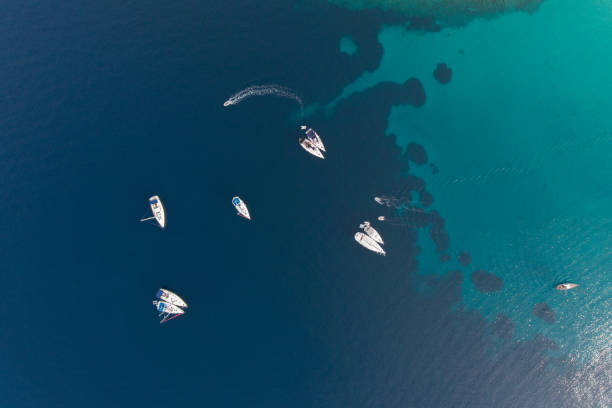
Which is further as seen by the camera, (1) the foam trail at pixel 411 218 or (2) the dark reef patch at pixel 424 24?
(2) the dark reef patch at pixel 424 24

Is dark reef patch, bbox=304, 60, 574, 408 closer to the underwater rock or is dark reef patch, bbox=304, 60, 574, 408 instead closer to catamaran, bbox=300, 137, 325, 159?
catamaran, bbox=300, 137, 325, 159

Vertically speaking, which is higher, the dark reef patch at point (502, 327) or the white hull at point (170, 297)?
the white hull at point (170, 297)

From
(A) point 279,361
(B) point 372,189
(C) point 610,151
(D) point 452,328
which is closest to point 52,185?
(A) point 279,361

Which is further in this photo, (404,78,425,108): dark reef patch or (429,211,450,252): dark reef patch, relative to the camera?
(404,78,425,108): dark reef patch

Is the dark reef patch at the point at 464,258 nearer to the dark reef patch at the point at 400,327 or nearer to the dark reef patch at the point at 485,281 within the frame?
the dark reef patch at the point at 400,327

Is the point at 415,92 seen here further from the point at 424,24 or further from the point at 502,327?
the point at 502,327

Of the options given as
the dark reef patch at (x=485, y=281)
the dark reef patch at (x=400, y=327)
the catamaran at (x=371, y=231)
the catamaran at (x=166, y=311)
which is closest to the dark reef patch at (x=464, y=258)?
the dark reef patch at (x=400, y=327)

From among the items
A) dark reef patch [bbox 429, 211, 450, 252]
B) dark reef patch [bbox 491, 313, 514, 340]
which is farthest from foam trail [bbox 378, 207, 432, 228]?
dark reef patch [bbox 491, 313, 514, 340]
